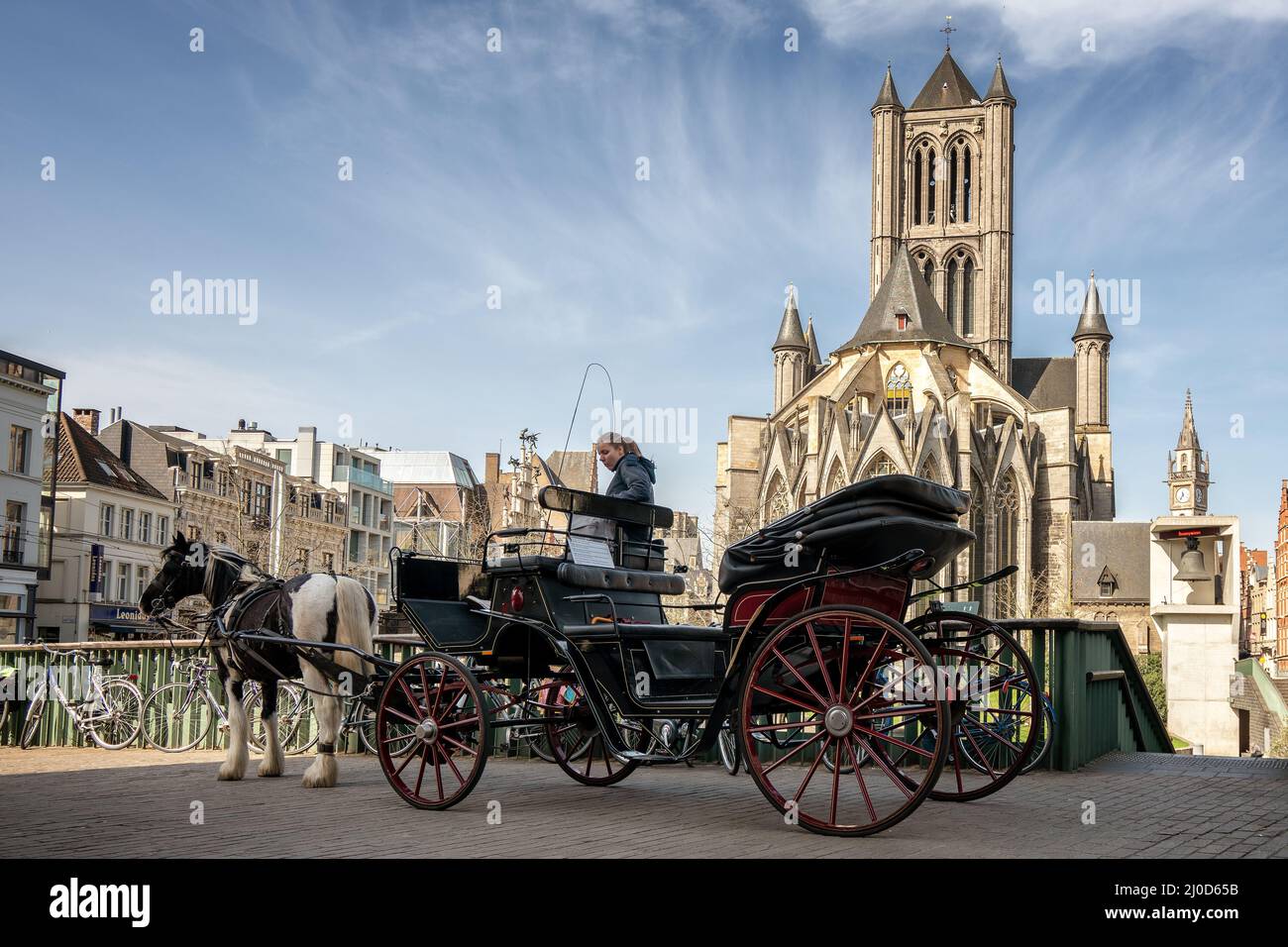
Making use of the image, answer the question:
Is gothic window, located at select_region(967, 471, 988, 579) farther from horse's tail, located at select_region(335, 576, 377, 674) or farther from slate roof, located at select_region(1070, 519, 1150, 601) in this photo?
horse's tail, located at select_region(335, 576, 377, 674)

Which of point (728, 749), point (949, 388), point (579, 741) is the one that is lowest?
point (728, 749)

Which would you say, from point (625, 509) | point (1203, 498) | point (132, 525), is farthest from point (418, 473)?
point (625, 509)

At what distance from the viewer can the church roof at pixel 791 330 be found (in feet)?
261

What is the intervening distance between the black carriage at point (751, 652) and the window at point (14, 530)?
39.0m

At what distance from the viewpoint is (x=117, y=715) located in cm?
1318

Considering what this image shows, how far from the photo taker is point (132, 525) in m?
53.7

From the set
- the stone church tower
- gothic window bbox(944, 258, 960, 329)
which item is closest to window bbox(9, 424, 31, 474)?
the stone church tower

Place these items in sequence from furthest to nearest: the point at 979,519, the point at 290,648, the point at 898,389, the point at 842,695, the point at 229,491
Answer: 1. the point at 898,389
2. the point at 979,519
3. the point at 229,491
4. the point at 290,648
5. the point at 842,695

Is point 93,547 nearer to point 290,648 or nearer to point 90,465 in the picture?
point 90,465

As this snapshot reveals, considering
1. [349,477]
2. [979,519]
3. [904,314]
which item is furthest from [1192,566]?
[349,477]

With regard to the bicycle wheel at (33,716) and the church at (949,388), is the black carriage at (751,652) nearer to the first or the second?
the bicycle wheel at (33,716)

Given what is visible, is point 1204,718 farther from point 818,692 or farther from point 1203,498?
point 1203,498

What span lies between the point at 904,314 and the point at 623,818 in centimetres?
6854
